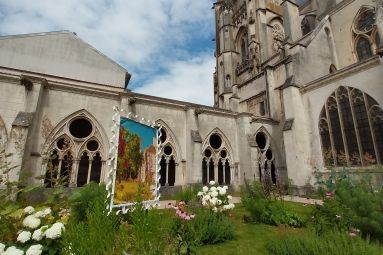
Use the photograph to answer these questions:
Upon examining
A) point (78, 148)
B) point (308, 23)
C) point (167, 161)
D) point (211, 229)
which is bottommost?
point (211, 229)

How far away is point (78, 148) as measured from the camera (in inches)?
444

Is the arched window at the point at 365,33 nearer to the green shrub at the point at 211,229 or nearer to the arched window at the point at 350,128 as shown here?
the arched window at the point at 350,128

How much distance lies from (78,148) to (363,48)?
21265 mm

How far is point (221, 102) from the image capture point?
24984 millimetres

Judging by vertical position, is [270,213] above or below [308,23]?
below

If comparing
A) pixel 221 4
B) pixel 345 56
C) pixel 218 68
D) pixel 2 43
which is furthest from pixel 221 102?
pixel 2 43

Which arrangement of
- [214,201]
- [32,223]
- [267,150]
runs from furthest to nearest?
[267,150] < [214,201] < [32,223]

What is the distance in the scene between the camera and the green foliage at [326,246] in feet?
9.50

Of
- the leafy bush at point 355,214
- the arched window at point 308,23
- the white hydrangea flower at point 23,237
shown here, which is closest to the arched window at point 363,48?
the arched window at point 308,23

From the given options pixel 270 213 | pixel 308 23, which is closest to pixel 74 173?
pixel 270 213

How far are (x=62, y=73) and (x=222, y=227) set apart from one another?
46.4 ft

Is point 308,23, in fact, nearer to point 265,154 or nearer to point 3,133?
point 265,154

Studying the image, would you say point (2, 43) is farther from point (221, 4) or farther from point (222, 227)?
point (221, 4)

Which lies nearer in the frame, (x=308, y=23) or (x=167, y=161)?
(x=167, y=161)
